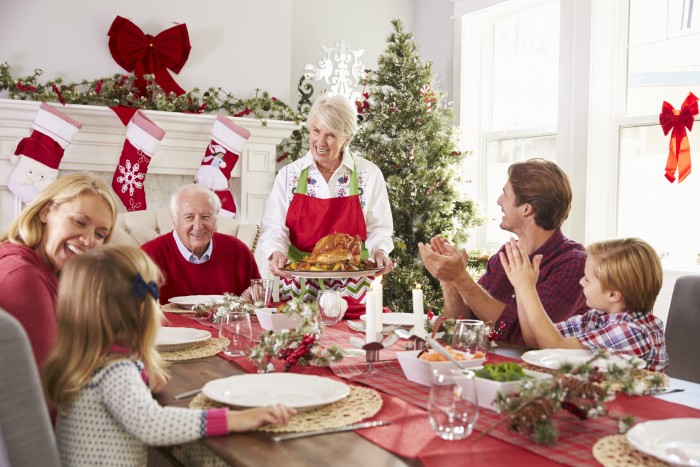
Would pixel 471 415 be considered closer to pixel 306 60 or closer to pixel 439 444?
pixel 439 444

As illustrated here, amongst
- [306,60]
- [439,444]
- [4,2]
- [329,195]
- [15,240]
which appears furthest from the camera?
[306,60]

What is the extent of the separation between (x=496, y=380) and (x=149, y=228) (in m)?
2.63

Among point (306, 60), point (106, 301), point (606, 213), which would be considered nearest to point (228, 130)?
point (306, 60)

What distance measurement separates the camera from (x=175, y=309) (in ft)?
8.93

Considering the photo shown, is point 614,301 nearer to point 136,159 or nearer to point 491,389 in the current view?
point 491,389

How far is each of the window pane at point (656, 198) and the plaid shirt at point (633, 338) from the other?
2463mm

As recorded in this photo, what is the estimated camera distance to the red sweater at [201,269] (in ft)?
9.93

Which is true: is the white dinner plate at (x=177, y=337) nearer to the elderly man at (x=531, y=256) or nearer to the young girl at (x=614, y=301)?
the elderly man at (x=531, y=256)

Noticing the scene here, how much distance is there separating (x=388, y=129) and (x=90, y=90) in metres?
1.86

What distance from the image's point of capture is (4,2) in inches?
161

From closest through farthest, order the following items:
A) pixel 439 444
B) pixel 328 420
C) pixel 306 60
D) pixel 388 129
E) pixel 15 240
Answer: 1. pixel 439 444
2. pixel 328 420
3. pixel 15 240
4. pixel 388 129
5. pixel 306 60

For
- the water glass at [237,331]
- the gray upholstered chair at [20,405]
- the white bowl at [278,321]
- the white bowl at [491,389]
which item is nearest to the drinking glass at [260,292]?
the white bowl at [278,321]

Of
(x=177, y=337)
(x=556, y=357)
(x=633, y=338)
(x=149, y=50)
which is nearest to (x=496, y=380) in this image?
(x=556, y=357)

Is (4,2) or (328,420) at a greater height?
(4,2)
